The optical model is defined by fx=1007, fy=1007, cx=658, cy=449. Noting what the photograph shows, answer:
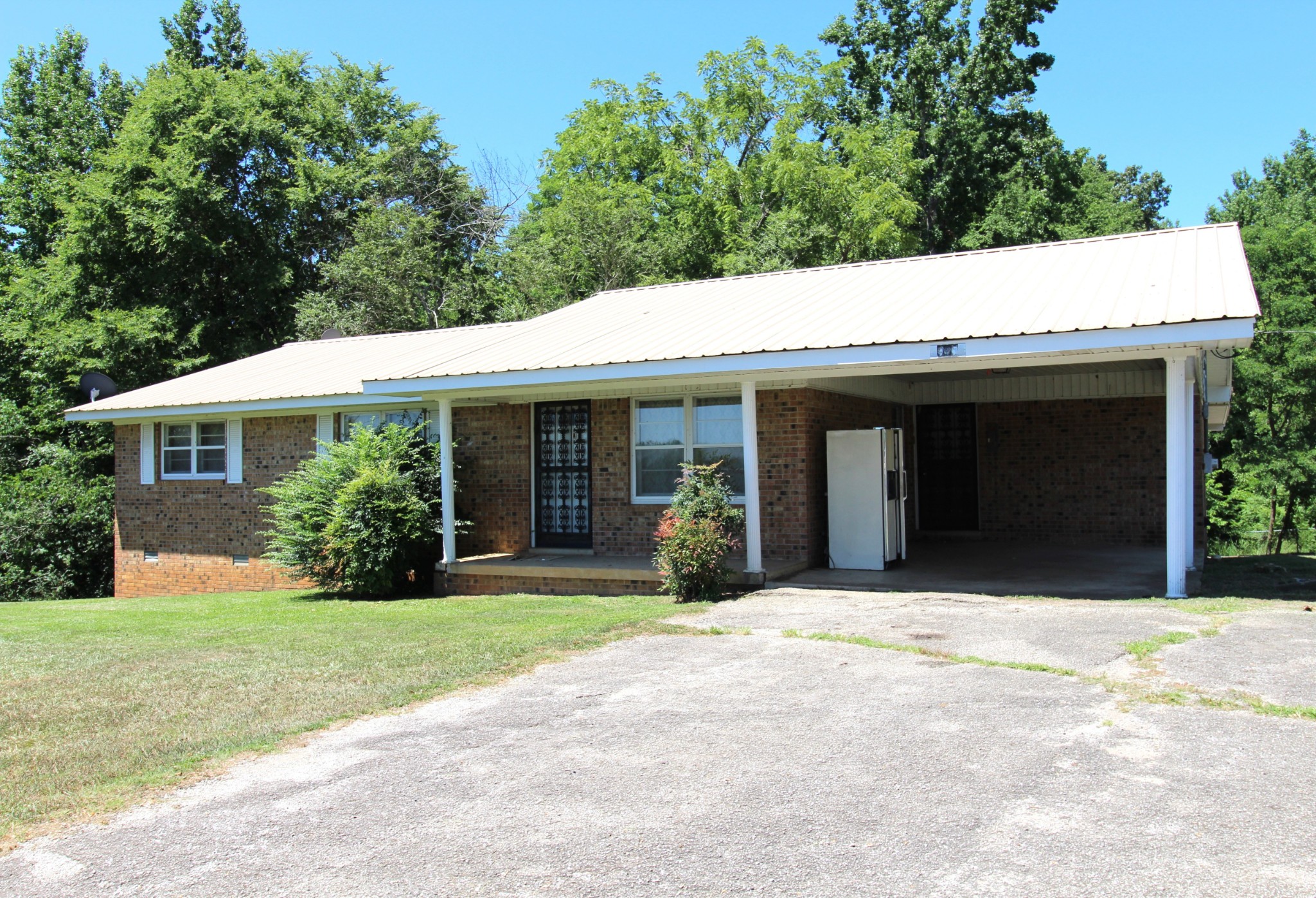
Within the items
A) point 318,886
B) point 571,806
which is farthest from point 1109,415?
point 318,886

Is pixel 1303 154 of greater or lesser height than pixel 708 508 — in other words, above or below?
above

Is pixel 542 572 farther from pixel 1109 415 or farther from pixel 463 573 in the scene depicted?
pixel 1109 415

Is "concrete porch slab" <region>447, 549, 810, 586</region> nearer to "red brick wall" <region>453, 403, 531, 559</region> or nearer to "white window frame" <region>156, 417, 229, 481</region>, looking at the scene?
"red brick wall" <region>453, 403, 531, 559</region>

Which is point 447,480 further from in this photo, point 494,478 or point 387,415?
point 387,415

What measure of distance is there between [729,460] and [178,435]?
34.9ft

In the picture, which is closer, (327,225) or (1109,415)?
(1109,415)

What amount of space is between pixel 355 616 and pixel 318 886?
7721 millimetres

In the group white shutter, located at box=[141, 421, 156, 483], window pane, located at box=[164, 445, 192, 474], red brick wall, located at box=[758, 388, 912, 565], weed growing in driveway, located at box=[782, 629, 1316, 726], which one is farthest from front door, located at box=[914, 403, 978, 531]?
white shutter, located at box=[141, 421, 156, 483]

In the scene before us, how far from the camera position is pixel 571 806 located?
14.9ft

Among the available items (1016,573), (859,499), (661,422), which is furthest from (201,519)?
(1016,573)

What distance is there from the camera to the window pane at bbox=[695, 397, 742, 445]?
1281 cm

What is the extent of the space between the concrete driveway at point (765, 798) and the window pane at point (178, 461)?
13.1 m

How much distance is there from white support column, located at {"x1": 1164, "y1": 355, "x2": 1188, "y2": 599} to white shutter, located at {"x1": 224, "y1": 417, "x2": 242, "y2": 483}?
13932 millimetres

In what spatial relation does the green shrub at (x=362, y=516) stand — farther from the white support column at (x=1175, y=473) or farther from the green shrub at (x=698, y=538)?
the white support column at (x=1175, y=473)
